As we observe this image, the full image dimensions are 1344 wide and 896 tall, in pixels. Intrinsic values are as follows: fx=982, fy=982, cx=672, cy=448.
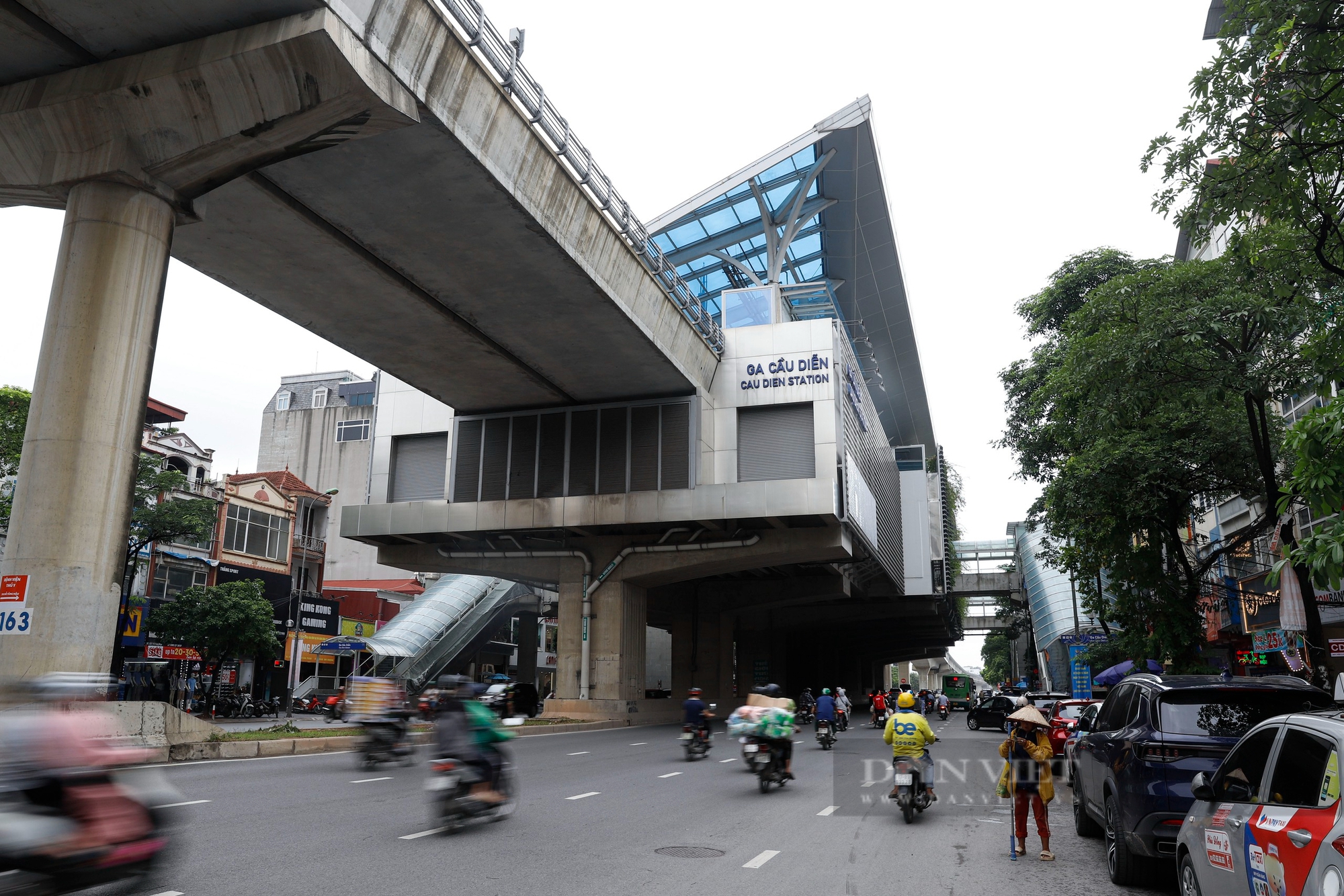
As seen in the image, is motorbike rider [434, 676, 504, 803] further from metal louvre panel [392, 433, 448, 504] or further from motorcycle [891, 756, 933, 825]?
metal louvre panel [392, 433, 448, 504]

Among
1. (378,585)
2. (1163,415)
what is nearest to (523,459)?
(1163,415)

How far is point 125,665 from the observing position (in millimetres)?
38375

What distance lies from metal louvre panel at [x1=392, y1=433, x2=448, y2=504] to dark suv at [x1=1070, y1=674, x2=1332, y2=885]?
3333cm

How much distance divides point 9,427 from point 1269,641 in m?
40.1

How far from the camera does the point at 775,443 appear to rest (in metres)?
35.0

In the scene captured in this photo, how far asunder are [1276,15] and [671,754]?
57.7ft

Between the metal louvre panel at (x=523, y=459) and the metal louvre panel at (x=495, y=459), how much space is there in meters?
0.29

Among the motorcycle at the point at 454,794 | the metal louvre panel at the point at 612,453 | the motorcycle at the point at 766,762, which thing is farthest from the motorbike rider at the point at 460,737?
the metal louvre panel at the point at 612,453

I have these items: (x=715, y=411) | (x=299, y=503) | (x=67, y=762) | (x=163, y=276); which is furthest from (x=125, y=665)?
(x=67, y=762)

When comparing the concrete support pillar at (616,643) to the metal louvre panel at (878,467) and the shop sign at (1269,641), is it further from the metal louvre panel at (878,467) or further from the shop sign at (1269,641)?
the shop sign at (1269,641)

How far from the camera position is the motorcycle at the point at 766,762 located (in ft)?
47.2

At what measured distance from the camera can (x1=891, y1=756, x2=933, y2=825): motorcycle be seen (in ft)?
37.4

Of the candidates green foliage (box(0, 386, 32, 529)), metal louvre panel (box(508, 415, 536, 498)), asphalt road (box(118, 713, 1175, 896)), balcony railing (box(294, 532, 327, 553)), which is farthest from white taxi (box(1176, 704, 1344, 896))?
balcony railing (box(294, 532, 327, 553))

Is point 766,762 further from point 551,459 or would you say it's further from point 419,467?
point 419,467
